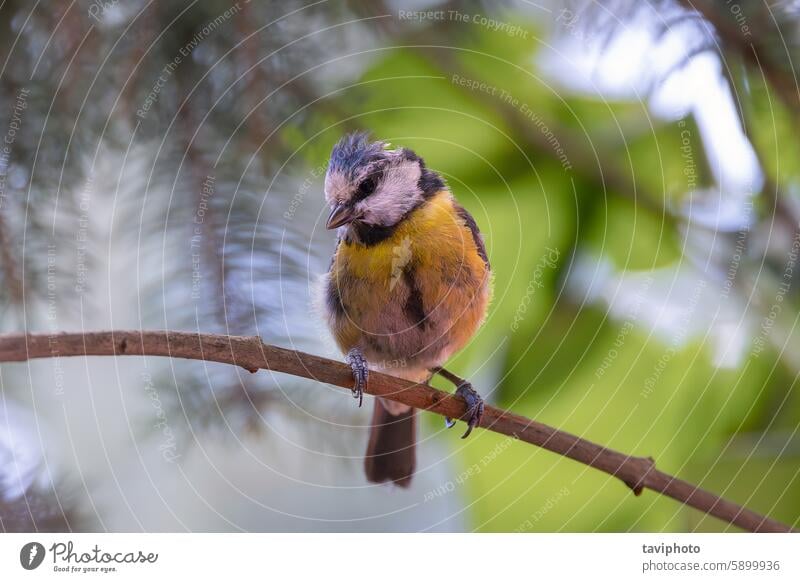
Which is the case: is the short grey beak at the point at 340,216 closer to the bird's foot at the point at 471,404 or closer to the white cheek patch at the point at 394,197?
the white cheek patch at the point at 394,197

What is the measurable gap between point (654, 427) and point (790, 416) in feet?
0.36

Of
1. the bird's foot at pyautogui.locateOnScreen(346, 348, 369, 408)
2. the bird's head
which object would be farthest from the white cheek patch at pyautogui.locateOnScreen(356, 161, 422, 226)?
the bird's foot at pyautogui.locateOnScreen(346, 348, 369, 408)

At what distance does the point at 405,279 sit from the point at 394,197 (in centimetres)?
7

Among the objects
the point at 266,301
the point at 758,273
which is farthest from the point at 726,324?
the point at 266,301

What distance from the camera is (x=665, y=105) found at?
0.59m

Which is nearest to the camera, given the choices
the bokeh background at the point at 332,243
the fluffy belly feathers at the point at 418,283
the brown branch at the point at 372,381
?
the brown branch at the point at 372,381

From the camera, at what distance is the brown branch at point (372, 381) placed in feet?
1.28

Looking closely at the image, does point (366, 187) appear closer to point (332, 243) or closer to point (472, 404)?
point (332, 243)

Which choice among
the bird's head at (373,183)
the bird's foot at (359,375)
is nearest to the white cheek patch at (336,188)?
the bird's head at (373,183)

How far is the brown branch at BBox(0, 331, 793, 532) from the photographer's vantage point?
39 cm

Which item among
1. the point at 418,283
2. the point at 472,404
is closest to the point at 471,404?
the point at 472,404

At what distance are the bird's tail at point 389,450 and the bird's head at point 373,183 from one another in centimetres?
16

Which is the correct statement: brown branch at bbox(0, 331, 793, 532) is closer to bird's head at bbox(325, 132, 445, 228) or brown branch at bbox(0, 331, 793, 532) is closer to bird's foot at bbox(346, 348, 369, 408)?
bird's foot at bbox(346, 348, 369, 408)

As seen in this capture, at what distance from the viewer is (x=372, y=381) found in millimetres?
523
